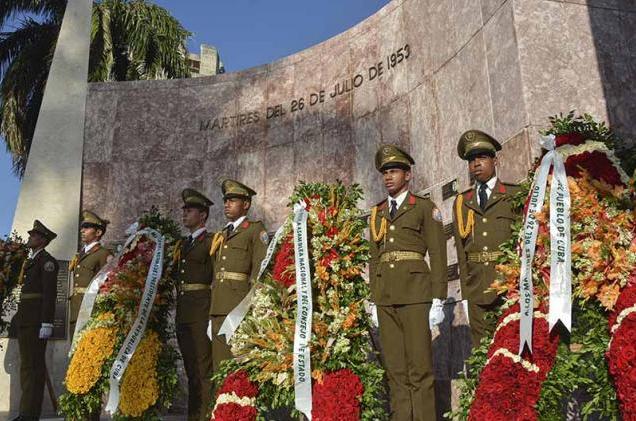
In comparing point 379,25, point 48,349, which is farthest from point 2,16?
point 379,25

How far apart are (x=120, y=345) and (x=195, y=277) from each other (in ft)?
3.32

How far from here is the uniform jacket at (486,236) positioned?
15.1ft

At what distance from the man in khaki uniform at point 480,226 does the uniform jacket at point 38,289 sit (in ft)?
17.0

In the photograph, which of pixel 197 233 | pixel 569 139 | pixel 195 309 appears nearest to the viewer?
pixel 569 139

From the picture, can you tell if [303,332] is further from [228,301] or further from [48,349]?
[48,349]

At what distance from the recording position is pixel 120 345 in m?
6.14

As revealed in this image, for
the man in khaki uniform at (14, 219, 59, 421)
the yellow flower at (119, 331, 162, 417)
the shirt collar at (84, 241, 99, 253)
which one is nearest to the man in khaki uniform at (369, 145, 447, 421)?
the yellow flower at (119, 331, 162, 417)

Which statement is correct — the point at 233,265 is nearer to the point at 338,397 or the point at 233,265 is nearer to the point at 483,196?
the point at 338,397

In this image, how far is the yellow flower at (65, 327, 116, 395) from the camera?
5.89 metres

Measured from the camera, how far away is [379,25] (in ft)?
30.6

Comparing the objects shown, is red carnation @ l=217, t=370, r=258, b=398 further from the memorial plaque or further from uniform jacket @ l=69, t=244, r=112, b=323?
the memorial plaque

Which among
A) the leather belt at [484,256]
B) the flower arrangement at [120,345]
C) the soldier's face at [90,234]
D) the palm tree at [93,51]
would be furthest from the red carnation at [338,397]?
the palm tree at [93,51]

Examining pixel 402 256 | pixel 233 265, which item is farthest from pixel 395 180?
pixel 233 265

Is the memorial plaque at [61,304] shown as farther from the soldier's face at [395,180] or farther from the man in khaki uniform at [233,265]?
the soldier's face at [395,180]
